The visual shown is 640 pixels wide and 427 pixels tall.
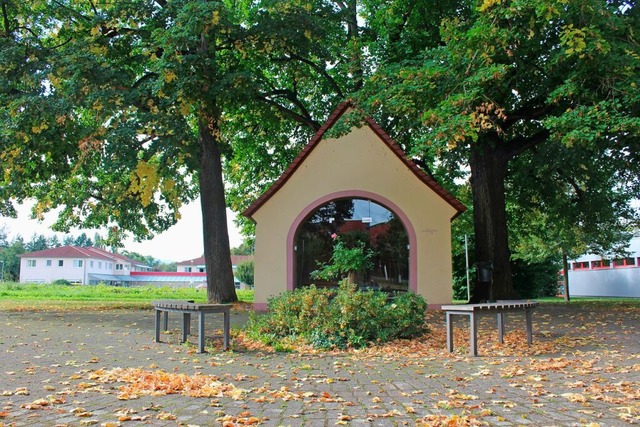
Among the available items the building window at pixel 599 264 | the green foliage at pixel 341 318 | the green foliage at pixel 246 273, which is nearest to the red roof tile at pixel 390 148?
the green foliage at pixel 341 318

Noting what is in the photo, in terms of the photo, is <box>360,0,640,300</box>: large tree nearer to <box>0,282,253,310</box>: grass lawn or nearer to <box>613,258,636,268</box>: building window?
<box>0,282,253,310</box>: grass lawn

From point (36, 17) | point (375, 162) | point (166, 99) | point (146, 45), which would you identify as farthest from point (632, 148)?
point (36, 17)

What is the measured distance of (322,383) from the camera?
19.0 ft

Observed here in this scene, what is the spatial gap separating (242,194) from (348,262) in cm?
1337

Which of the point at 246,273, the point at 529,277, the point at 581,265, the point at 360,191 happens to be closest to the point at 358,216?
the point at 360,191

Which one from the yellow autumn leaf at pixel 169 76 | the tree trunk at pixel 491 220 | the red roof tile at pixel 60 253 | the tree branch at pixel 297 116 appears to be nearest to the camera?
the yellow autumn leaf at pixel 169 76

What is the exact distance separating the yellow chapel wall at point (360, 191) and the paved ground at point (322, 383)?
558 centimetres

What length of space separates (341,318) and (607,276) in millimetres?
38907

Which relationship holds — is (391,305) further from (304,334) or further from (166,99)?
(166,99)

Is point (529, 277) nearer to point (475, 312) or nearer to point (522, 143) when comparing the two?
point (522, 143)

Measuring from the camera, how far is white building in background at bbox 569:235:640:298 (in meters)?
37.0

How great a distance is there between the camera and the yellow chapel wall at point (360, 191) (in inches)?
594

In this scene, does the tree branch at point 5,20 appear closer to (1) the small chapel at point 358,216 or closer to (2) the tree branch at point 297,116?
(2) the tree branch at point 297,116

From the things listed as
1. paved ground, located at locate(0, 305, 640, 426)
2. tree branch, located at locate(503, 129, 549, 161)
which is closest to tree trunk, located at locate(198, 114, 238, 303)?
paved ground, located at locate(0, 305, 640, 426)
